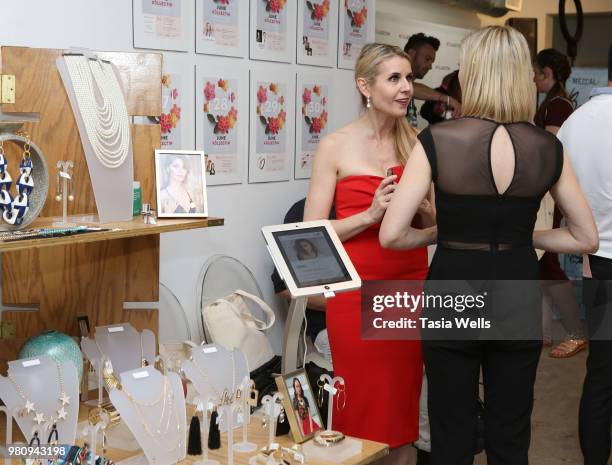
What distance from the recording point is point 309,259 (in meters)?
2.41

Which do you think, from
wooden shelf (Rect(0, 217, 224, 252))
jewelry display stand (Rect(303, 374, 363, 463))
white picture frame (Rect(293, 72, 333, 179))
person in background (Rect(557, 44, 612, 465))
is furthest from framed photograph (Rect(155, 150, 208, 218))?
white picture frame (Rect(293, 72, 333, 179))

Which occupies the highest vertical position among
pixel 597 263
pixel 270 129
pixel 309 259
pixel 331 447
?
pixel 270 129

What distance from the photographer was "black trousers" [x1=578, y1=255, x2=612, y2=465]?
3.28m

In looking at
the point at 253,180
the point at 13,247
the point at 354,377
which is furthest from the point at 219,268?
the point at 13,247

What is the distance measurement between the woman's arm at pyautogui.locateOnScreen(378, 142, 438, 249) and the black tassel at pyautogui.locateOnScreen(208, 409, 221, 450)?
0.71m

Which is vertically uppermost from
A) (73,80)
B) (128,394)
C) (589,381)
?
(73,80)

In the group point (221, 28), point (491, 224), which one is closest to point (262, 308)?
point (221, 28)

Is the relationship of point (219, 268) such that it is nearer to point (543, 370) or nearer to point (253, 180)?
point (253, 180)

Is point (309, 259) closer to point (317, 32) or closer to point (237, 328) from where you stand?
point (237, 328)

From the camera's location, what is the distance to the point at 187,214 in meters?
2.61

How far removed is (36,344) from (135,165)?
0.63m

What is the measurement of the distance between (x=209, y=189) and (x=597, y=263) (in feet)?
5.48

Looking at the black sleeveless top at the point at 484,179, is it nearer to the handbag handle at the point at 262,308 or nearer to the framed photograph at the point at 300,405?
the framed photograph at the point at 300,405

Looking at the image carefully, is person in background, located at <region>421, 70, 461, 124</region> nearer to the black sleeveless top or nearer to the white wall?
the white wall
